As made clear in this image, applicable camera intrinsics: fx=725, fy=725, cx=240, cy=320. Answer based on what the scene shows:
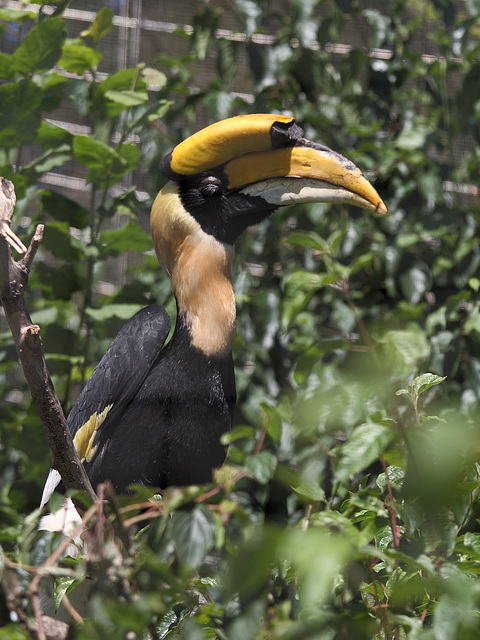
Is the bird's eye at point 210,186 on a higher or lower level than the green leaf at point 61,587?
higher

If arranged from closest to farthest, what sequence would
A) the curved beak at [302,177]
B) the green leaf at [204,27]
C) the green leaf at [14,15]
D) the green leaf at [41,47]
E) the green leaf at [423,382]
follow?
1. the green leaf at [423,382]
2. the curved beak at [302,177]
3. the green leaf at [41,47]
4. the green leaf at [14,15]
5. the green leaf at [204,27]

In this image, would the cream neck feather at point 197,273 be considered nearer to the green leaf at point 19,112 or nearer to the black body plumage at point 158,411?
the black body plumage at point 158,411

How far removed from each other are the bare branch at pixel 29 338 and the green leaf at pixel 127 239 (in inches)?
24.4

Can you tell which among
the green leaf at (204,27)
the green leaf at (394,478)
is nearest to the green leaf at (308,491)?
the green leaf at (394,478)

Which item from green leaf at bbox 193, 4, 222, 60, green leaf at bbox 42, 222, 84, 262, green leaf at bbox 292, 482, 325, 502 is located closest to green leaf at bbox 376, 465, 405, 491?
green leaf at bbox 292, 482, 325, 502

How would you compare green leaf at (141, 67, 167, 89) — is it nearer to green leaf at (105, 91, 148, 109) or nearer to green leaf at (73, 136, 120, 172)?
green leaf at (105, 91, 148, 109)

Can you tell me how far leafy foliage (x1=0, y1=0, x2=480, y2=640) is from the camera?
46cm

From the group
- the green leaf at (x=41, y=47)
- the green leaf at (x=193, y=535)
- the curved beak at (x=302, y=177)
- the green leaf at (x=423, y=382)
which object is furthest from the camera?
the green leaf at (x=41, y=47)

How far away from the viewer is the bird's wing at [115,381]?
1.01m

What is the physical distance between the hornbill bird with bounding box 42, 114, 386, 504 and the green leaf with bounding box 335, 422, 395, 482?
1.51 feet

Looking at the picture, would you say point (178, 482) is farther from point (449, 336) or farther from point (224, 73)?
point (224, 73)

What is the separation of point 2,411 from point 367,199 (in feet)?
3.03

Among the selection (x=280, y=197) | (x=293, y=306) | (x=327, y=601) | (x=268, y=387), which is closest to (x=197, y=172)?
(x=280, y=197)

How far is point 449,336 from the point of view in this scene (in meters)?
1.49
